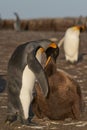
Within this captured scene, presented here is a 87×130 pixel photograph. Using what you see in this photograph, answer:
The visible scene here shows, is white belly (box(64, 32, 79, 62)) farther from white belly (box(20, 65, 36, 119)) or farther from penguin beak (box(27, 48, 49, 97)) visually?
penguin beak (box(27, 48, 49, 97))

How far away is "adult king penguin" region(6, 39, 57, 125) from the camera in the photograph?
16.1 feet

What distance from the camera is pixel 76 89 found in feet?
16.5

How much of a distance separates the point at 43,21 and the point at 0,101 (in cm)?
3164

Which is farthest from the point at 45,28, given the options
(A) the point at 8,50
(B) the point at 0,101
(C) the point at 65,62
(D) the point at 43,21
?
(B) the point at 0,101

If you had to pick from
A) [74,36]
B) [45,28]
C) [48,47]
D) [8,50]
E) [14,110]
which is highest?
[48,47]

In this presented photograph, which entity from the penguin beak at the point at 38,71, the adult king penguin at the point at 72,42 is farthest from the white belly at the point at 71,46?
the penguin beak at the point at 38,71

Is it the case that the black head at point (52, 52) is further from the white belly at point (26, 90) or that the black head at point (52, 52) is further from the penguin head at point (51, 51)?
the white belly at point (26, 90)

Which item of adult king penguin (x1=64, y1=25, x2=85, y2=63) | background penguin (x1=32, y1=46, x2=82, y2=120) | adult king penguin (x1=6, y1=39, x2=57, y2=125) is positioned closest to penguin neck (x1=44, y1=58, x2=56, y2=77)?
background penguin (x1=32, y1=46, x2=82, y2=120)

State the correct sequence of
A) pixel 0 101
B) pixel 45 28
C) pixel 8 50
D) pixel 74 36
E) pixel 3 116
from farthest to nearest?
pixel 45 28
pixel 8 50
pixel 74 36
pixel 0 101
pixel 3 116

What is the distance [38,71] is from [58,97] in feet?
1.26

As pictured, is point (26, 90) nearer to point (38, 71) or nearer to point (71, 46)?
point (38, 71)

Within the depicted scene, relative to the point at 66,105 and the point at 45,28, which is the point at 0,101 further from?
the point at 45,28

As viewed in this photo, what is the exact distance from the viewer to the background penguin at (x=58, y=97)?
4.95 metres

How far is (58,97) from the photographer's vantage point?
4945 mm
